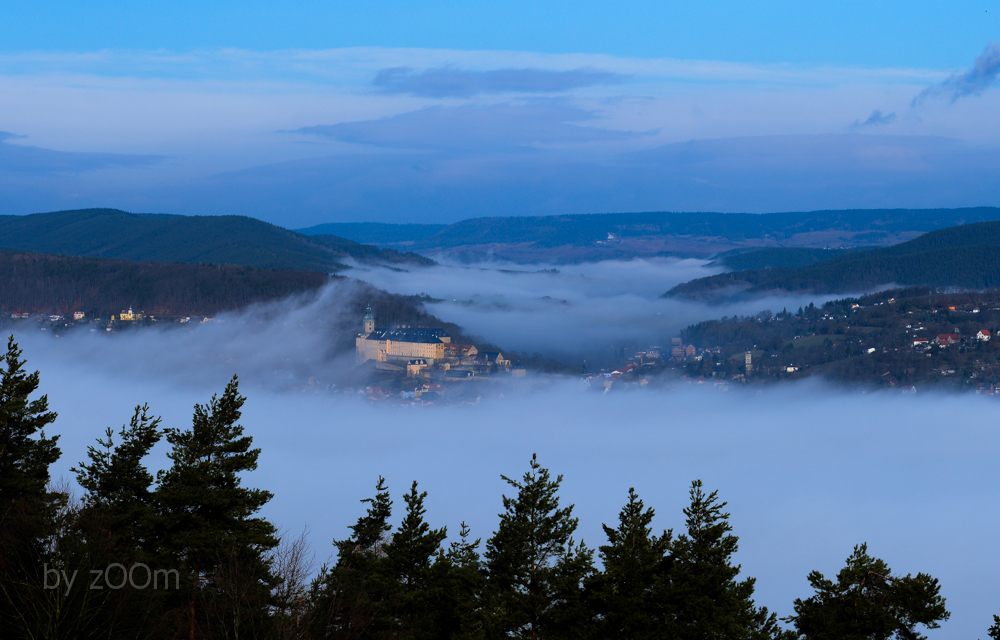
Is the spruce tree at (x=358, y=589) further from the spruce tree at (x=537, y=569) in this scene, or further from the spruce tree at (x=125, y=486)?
the spruce tree at (x=125, y=486)

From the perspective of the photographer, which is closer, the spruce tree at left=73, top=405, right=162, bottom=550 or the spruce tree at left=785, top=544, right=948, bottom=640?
the spruce tree at left=785, top=544, right=948, bottom=640

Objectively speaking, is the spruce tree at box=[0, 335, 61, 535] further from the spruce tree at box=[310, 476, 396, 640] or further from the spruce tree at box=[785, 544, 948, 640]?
the spruce tree at box=[785, 544, 948, 640]

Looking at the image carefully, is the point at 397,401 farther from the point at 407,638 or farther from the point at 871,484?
the point at 407,638

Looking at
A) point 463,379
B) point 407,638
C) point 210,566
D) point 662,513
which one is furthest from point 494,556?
point 463,379

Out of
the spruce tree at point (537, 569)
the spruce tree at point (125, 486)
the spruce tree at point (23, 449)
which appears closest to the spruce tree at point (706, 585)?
the spruce tree at point (537, 569)

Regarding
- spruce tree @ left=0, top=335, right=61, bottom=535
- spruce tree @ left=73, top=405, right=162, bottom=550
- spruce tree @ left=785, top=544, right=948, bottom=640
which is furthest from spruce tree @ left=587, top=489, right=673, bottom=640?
spruce tree @ left=0, top=335, right=61, bottom=535

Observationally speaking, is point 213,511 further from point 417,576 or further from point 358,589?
point 417,576
